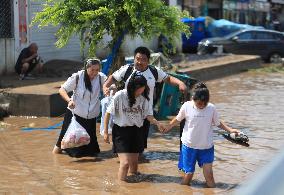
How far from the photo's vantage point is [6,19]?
15242mm

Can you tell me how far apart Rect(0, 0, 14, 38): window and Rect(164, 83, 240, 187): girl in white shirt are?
1039cm

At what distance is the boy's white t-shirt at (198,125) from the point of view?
5.70 metres

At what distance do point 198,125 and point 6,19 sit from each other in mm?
10719

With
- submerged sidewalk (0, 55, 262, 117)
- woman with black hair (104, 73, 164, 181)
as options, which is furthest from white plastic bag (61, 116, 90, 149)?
submerged sidewalk (0, 55, 262, 117)

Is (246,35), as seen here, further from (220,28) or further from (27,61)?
(27,61)

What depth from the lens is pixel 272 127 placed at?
10031mm

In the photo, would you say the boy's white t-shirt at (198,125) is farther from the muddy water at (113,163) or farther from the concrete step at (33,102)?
the concrete step at (33,102)

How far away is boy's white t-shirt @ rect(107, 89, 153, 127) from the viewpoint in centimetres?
611

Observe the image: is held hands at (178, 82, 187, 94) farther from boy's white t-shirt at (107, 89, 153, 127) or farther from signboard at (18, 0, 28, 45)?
signboard at (18, 0, 28, 45)

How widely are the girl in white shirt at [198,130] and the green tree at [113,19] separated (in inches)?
121

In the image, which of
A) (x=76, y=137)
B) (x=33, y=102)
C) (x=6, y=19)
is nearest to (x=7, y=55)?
(x=6, y=19)

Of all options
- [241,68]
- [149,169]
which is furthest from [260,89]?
[149,169]

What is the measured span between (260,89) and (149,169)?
9784mm

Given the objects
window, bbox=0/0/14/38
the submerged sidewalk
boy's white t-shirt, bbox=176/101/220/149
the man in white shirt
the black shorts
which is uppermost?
window, bbox=0/0/14/38
